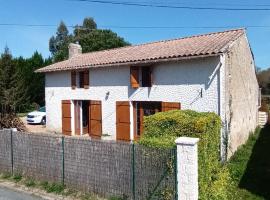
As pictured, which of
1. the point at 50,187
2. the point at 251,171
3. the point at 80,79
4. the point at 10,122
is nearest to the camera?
the point at 50,187

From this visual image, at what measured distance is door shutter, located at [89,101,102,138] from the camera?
19203 millimetres

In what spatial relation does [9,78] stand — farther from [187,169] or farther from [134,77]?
[187,169]

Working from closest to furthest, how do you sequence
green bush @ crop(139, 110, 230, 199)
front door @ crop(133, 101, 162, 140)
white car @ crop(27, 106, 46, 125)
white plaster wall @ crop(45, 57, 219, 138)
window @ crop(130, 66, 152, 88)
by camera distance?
green bush @ crop(139, 110, 230, 199), white plaster wall @ crop(45, 57, 219, 138), front door @ crop(133, 101, 162, 140), window @ crop(130, 66, 152, 88), white car @ crop(27, 106, 46, 125)

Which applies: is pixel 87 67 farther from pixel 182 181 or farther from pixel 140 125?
pixel 182 181

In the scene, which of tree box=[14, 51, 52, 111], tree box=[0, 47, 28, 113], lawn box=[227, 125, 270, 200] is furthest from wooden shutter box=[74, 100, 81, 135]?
tree box=[14, 51, 52, 111]

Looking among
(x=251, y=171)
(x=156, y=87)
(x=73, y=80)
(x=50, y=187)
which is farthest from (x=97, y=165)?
(x=73, y=80)

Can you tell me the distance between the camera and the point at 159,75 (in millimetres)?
15992

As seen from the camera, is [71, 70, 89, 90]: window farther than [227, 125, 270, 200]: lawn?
Yes

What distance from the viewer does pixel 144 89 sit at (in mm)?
16672

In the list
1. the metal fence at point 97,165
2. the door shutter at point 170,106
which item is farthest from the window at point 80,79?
the metal fence at point 97,165

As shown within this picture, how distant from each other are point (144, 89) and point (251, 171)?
653 cm

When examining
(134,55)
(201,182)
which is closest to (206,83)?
(134,55)

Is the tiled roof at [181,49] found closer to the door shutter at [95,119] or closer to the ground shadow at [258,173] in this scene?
the door shutter at [95,119]

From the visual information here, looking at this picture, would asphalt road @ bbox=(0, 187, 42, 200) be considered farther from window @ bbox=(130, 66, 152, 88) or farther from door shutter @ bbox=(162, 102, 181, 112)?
window @ bbox=(130, 66, 152, 88)
